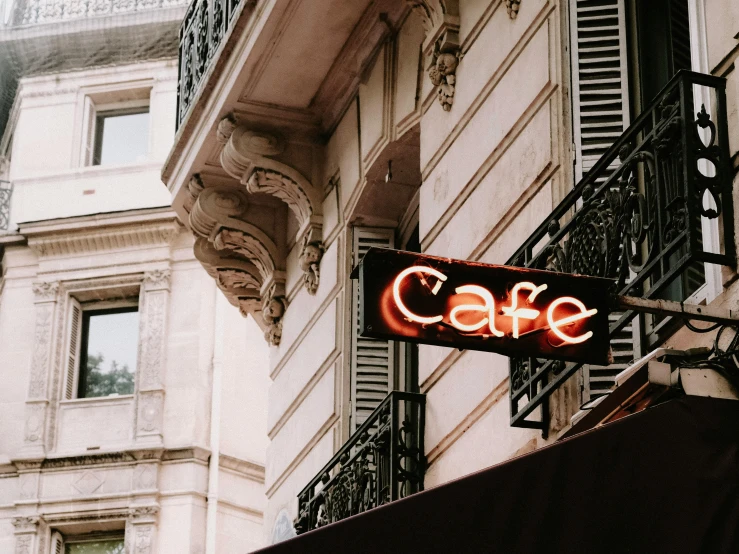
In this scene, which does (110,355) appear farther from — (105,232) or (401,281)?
(401,281)

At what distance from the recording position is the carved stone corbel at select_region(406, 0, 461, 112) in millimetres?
10812

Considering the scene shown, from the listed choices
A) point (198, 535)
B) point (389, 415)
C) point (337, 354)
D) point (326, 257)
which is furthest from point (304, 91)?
point (198, 535)

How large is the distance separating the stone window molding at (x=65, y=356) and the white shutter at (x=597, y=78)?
802 inches

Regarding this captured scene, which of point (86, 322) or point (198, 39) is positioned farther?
point (86, 322)

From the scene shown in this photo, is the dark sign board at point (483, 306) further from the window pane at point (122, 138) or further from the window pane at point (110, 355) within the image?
the window pane at point (122, 138)

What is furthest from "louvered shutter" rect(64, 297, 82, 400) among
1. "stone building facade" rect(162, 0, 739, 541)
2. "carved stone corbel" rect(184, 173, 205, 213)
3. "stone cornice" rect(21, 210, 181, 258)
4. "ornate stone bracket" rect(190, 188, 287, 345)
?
"carved stone corbel" rect(184, 173, 205, 213)

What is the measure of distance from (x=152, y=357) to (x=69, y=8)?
344 inches

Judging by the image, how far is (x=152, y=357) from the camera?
29.5 meters

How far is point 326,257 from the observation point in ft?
44.7

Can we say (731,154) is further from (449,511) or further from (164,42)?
(164,42)

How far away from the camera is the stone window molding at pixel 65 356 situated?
95.4ft

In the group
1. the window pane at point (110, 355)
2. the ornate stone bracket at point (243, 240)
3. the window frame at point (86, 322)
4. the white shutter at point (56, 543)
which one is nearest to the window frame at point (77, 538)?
the white shutter at point (56, 543)

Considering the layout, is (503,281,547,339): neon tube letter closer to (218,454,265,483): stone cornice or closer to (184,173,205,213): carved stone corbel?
(184,173,205,213): carved stone corbel

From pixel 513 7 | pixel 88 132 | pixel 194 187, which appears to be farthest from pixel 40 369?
pixel 513 7
